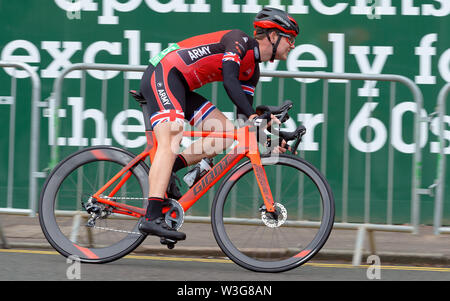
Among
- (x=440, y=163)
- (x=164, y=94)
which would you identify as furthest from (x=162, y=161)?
(x=440, y=163)

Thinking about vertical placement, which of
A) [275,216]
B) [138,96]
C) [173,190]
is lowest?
[275,216]

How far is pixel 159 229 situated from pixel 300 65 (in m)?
3.31

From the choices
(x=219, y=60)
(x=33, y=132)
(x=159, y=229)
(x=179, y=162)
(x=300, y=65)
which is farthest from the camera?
(x=300, y=65)

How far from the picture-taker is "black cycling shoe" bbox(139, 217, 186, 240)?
5.60 meters

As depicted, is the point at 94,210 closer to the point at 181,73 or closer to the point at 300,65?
the point at 181,73

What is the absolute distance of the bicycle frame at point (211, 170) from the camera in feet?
18.7

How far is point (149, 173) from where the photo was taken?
5730mm

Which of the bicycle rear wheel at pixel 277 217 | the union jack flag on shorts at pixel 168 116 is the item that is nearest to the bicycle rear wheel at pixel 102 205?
the union jack flag on shorts at pixel 168 116

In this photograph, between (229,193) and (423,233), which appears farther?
(423,233)

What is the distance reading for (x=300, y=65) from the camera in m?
8.28

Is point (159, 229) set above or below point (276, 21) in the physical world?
below

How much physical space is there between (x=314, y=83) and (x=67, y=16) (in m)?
2.78
